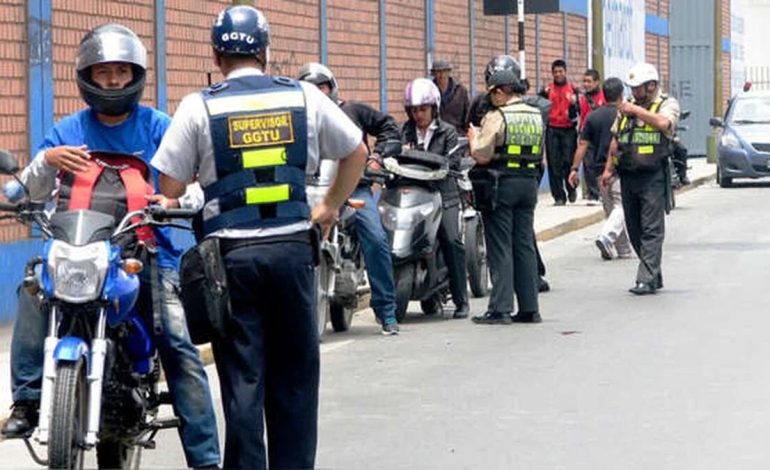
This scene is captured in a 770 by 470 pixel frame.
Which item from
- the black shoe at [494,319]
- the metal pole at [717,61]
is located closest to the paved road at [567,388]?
the black shoe at [494,319]

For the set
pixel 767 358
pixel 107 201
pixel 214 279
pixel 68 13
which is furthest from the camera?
pixel 68 13

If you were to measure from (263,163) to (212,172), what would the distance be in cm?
20

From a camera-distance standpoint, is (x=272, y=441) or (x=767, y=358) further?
(x=767, y=358)

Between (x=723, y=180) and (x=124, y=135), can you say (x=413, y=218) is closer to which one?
(x=124, y=135)

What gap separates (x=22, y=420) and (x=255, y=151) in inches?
57.0

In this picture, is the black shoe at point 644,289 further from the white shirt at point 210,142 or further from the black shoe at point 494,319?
the white shirt at point 210,142

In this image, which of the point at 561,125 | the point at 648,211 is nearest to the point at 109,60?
the point at 648,211

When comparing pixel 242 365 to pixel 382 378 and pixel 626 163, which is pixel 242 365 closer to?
pixel 382 378

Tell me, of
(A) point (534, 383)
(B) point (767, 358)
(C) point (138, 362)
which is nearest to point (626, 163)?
(B) point (767, 358)

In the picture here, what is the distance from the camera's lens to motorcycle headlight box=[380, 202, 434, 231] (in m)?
14.0

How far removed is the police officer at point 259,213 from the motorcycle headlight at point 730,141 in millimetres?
26570

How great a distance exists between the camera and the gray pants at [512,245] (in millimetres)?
14023

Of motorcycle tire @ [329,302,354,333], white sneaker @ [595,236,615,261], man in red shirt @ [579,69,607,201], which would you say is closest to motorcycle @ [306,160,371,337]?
motorcycle tire @ [329,302,354,333]

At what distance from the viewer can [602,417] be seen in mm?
9969
